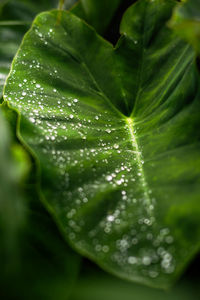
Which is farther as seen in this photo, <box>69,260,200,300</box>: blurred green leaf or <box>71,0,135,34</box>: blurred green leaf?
<box>71,0,135,34</box>: blurred green leaf


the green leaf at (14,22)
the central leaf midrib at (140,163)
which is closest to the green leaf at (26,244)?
the central leaf midrib at (140,163)

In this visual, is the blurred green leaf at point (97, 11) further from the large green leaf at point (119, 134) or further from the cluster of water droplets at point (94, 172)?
the cluster of water droplets at point (94, 172)

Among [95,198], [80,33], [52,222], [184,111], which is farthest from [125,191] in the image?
[80,33]

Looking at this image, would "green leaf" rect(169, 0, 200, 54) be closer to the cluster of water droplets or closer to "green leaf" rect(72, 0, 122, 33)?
the cluster of water droplets

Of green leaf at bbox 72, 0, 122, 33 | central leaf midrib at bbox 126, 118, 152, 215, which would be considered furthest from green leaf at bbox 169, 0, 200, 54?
green leaf at bbox 72, 0, 122, 33

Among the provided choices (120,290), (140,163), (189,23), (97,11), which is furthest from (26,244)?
(97,11)

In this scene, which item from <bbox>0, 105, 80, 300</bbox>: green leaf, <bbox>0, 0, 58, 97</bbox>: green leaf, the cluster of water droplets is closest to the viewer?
<bbox>0, 105, 80, 300</bbox>: green leaf

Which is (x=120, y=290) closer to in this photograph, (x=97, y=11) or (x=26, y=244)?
(x=26, y=244)
